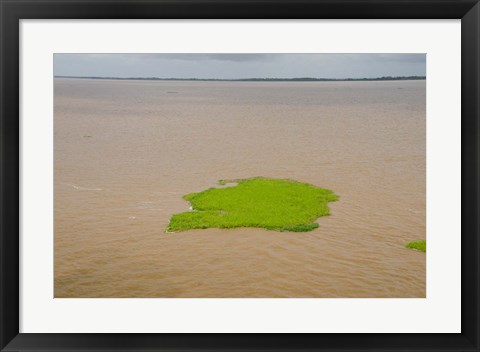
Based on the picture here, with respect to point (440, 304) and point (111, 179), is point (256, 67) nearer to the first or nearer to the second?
point (111, 179)

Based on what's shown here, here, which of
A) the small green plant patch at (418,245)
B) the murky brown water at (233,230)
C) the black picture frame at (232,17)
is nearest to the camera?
the black picture frame at (232,17)

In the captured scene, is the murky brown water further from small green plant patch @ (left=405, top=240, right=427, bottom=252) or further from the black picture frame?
the black picture frame

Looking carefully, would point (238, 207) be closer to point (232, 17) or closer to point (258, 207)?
point (258, 207)

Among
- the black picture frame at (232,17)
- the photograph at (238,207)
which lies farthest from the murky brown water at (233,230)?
the black picture frame at (232,17)

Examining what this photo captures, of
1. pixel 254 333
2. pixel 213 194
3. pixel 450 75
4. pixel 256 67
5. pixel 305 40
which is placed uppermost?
pixel 256 67

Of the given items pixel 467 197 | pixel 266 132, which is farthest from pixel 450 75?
pixel 266 132

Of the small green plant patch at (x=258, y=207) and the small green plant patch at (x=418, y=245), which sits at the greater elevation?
the small green plant patch at (x=258, y=207)

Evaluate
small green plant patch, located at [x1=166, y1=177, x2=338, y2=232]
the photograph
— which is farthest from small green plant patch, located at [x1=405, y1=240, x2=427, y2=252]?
small green plant patch, located at [x1=166, y1=177, x2=338, y2=232]

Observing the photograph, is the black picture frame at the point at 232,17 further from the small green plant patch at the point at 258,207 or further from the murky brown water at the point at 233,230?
the small green plant patch at the point at 258,207
